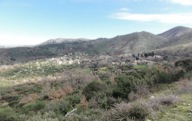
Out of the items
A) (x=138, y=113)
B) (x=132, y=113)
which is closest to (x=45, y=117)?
(x=132, y=113)

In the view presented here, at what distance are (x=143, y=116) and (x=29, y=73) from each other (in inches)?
4287

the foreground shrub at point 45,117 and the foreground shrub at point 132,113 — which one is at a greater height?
the foreground shrub at point 132,113

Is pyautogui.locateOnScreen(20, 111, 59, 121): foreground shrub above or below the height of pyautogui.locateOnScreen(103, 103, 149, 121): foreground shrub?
below

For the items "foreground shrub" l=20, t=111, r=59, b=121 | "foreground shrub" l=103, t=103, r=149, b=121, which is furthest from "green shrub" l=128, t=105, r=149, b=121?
"foreground shrub" l=20, t=111, r=59, b=121

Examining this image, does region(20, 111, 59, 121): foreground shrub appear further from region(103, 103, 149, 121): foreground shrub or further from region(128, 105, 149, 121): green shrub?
region(128, 105, 149, 121): green shrub

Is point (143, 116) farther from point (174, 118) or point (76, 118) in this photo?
point (76, 118)

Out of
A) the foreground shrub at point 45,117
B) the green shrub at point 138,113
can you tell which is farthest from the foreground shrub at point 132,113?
the foreground shrub at point 45,117

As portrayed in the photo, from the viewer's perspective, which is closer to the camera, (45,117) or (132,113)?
(132,113)

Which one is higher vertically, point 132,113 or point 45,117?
point 132,113

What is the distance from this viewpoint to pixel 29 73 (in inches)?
4405

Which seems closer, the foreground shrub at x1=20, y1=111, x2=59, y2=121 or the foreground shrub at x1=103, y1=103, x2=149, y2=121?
the foreground shrub at x1=103, y1=103, x2=149, y2=121

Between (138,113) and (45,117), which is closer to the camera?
(138,113)

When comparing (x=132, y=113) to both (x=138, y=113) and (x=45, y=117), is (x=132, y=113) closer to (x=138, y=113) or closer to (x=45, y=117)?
(x=138, y=113)

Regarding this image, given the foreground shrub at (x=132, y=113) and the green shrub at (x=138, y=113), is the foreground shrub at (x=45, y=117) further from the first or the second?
the green shrub at (x=138, y=113)
